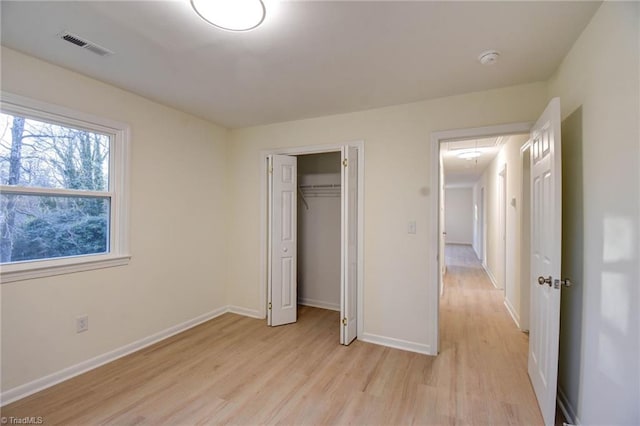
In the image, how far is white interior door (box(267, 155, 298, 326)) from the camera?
344 cm

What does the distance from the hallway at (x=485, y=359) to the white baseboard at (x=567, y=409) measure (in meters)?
0.15

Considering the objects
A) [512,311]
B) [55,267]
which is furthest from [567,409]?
[55,267]

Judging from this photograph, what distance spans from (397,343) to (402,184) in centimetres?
160

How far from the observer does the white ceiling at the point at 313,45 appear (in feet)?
5.16

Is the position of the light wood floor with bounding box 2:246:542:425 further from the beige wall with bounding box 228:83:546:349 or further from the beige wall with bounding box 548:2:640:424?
the beige wall with bounding box 548:2:640:424

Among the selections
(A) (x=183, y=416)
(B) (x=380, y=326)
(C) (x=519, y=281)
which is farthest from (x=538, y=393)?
(A) (x=183, y=416)

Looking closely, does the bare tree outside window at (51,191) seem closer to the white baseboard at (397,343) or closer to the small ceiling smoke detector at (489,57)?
the white baseboard at (397,343)

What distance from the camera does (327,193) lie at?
Answer: 4.16 meters

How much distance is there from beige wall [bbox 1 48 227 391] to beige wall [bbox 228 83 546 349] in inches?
57.1

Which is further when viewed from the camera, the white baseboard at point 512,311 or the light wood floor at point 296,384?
the white baseboard at point 512,311

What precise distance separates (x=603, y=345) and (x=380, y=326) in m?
1.82

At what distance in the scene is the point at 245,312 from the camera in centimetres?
379

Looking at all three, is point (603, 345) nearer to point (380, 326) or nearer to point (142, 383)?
point (380, 326)

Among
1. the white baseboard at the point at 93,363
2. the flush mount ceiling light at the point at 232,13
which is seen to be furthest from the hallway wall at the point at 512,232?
the flush mount ceiling light at the point at 232,13
